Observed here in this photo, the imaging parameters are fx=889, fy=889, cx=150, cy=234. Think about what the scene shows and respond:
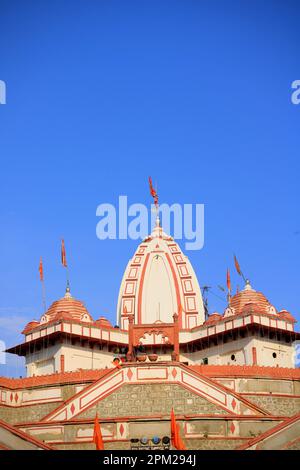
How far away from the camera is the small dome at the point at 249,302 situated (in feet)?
157

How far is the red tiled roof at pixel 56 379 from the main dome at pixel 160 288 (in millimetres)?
12810

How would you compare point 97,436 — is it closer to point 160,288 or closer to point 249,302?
point 249,302

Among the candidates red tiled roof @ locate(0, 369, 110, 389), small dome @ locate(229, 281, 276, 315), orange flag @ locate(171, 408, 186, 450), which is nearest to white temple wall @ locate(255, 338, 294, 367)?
small dome @ locate(229, 281, 276, 315)

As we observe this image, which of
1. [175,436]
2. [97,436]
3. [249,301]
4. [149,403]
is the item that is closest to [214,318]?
[249,301]

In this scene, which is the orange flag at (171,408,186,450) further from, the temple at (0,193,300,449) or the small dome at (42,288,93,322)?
the small dome at (42,288,93,322)

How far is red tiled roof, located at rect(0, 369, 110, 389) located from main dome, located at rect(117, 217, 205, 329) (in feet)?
42.0

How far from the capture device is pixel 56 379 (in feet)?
134

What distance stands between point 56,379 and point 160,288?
15.6 meters

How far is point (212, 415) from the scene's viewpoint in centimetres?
3456

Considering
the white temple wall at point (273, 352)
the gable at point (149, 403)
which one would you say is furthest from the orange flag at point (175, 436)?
the white temple wall at point (273, 352)

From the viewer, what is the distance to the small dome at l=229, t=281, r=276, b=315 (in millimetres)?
47906

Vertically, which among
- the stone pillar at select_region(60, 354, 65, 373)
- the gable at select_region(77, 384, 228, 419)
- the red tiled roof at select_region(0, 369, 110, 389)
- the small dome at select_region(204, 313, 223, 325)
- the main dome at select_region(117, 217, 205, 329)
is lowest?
the gable at select_region(77, 384, 228, 419)
